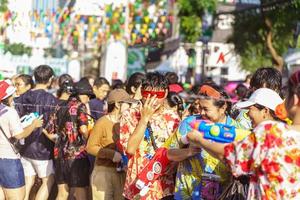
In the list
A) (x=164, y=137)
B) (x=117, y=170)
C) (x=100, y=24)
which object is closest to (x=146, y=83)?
(x=164, y=137)

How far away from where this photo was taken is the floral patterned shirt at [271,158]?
4121 mm

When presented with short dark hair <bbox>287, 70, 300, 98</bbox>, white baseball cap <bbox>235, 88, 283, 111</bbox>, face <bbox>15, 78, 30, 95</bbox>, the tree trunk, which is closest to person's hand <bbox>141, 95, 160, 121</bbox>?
white baseball cap <bbox>235, 88, 283, 111</bbox>

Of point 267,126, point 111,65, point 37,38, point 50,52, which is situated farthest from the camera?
point 50,52

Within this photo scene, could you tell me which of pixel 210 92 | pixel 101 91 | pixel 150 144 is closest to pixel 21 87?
Result: pixel 101 91

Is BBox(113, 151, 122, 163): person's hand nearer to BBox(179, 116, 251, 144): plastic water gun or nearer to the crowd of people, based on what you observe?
the crowd of people

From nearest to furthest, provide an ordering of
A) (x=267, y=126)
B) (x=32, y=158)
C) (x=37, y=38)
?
1. (x=267, y=126)
2. (x=32, y=158)
3. (x=37, y=38)

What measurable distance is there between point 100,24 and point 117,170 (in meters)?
23.9

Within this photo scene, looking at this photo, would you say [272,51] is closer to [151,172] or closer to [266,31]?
[266,31]

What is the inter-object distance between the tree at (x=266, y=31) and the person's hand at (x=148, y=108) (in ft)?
46.2

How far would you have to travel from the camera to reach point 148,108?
598 cm

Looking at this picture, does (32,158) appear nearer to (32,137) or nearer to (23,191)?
(32,137)

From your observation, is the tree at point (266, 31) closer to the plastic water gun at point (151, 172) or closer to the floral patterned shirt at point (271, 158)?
the plastic water gun at point (151, 172)

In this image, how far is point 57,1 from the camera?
3161 centimetres

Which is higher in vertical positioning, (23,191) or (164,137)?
(164,137)
